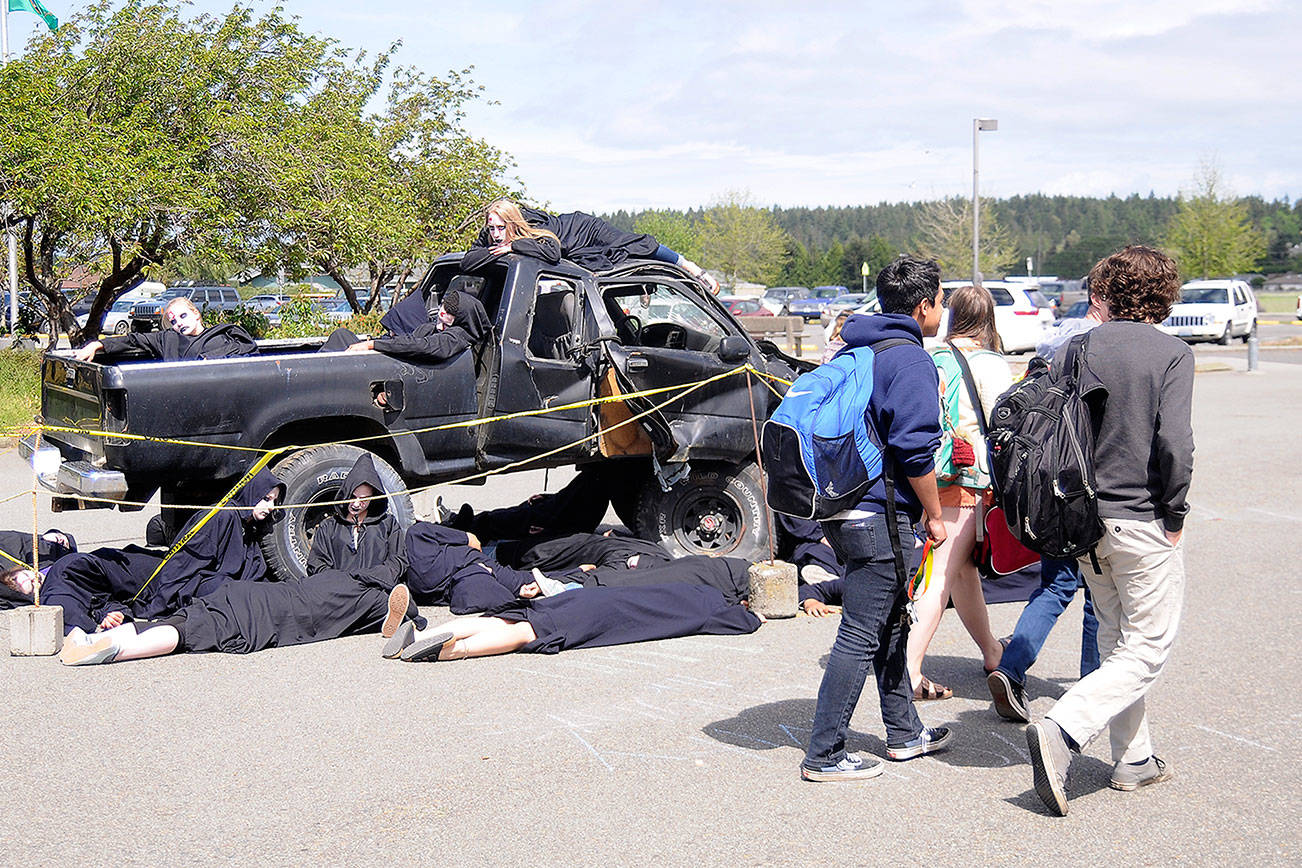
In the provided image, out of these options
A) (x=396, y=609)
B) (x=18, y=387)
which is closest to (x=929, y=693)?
(x=396, y=609)

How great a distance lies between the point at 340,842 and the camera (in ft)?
13.8

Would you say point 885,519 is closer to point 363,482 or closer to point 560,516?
point 363,482

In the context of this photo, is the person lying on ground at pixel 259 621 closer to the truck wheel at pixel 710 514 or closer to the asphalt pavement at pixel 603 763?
the asphalt pavement at pixel 603 763

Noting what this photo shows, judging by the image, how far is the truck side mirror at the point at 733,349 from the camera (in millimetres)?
8406

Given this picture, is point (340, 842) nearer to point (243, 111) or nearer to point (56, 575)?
point (56, 575)

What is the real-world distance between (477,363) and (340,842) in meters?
4.40

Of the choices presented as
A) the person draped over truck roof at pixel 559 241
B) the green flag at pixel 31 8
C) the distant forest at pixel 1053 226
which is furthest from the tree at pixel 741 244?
the person draped over truck roof at pixel 559 241

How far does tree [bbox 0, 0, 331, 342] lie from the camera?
17.0 m

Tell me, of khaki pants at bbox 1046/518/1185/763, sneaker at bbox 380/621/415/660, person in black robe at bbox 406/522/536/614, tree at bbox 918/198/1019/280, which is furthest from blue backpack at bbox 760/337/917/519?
tree at bbox 918/198/1019/280

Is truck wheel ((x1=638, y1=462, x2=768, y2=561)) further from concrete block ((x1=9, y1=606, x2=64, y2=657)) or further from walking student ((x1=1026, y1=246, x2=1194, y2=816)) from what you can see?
walking student ((x1=1026, y1=246, x2=1194, y2=816))

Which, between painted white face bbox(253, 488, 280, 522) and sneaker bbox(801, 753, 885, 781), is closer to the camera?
sneaker bbox(801, 753, 885, 781)

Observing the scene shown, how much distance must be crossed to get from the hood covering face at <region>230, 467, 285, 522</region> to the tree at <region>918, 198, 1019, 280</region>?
2351 inches

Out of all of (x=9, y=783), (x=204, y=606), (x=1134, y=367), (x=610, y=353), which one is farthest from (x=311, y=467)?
(x=1134, y=367)

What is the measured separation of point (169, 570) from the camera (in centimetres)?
721
